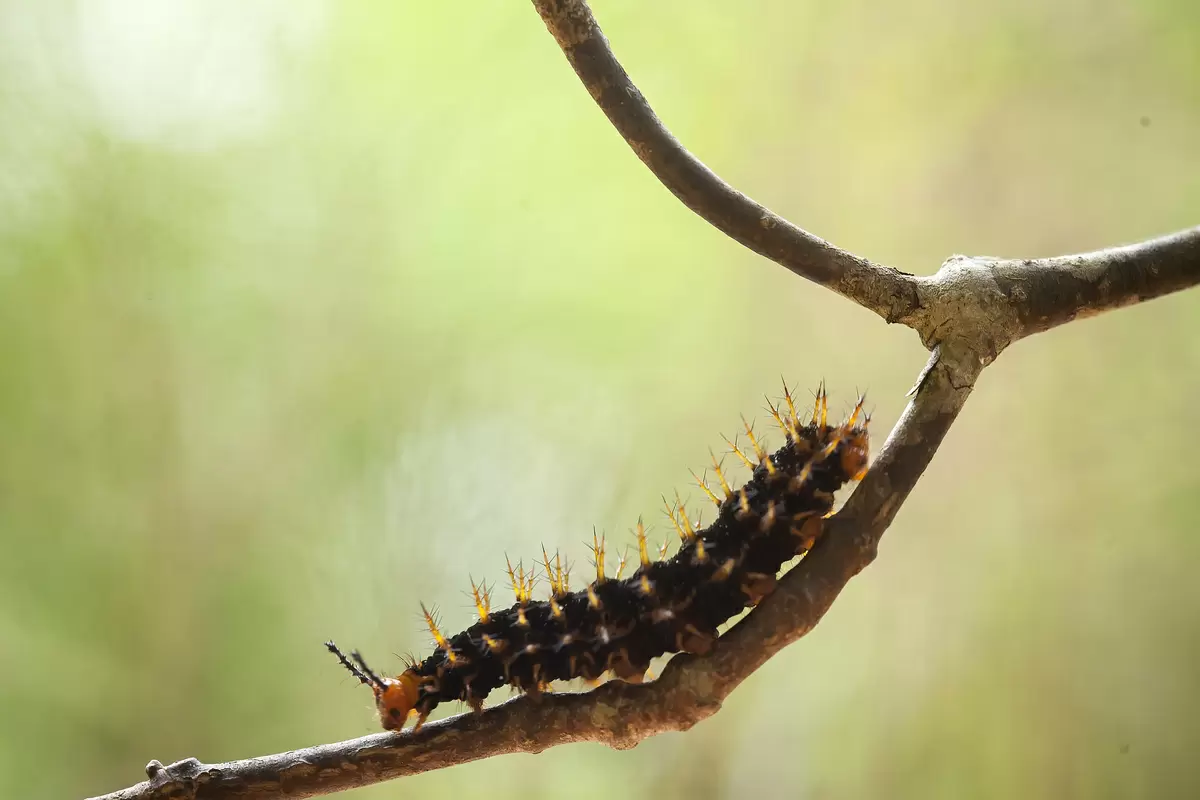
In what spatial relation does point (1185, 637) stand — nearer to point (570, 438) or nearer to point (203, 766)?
point (570, 438)

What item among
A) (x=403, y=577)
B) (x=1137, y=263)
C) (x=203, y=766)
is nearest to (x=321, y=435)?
(x=403, y=577)

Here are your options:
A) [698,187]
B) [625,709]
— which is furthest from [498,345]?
[625,709]

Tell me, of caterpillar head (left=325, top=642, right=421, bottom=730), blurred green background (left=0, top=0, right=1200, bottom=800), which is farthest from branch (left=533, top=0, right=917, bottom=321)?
blurred green background (left=0, top=0, right=1200, bottom=800)

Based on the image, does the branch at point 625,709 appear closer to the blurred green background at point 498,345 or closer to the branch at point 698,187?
the branch at point 698,187

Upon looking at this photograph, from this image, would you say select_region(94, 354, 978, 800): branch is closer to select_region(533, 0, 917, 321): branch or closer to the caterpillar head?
the caterpillar head

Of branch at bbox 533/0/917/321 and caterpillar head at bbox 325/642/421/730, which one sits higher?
branch at bbox 533/0/917/321
